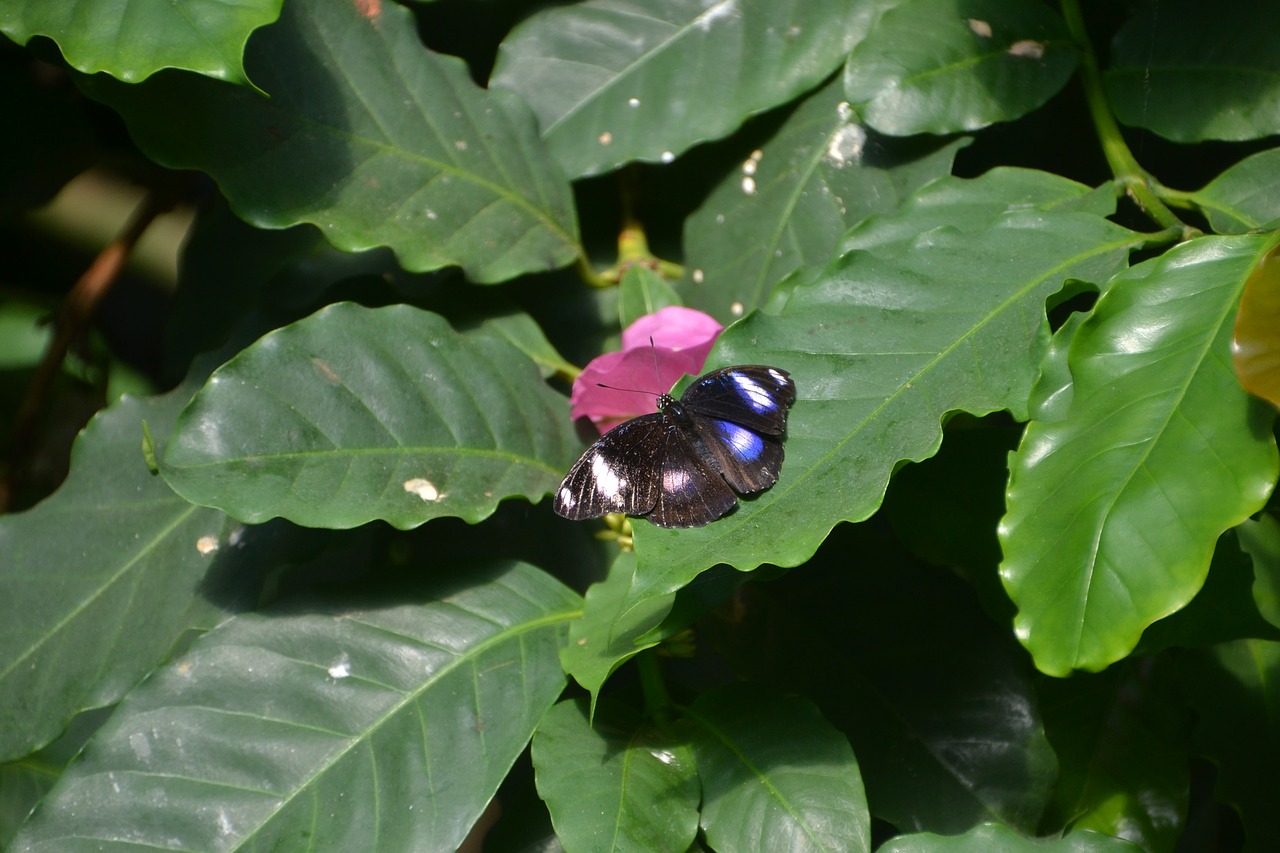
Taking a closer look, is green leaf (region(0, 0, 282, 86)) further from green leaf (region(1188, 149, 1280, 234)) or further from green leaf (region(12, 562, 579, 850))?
green leaf (region(1188, 149, 1280, 234))

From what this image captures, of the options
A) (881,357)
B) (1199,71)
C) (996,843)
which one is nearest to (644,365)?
(881,357)

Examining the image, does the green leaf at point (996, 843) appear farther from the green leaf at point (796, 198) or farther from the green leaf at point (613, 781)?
the green leaf at point (796, 198)

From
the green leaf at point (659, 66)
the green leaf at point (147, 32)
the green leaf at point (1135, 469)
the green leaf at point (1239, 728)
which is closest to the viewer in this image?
the green leaf at point (1135, 469)

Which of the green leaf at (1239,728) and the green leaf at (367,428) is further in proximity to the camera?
the green leaf at (1239,728)

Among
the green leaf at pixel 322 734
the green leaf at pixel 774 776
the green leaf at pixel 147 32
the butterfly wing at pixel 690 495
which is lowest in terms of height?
the green leaf at pixel 774 776

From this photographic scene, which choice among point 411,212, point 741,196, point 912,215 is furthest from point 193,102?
point 912,215

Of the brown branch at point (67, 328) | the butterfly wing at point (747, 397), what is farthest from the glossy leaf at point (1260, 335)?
the brown branch at point (67, 328)
